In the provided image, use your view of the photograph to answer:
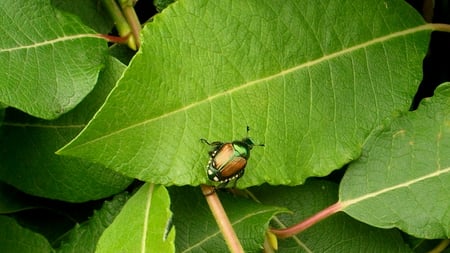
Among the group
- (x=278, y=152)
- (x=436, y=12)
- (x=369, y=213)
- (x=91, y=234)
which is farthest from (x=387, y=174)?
(x=91, y=234)

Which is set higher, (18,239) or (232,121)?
(232,121)

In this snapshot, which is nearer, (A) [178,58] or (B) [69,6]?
(A) [178,58]

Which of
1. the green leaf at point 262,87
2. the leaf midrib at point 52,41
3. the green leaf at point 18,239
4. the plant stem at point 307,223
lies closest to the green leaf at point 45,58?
the leaf midrib at point 52,41

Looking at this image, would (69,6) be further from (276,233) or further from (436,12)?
(436,12)

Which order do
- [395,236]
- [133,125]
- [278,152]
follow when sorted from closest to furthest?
[133,125] < [278,152] < [395,236]

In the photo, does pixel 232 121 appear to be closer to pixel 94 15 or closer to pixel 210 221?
pixel 210 221

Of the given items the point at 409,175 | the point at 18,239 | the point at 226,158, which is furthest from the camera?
the point at 18,239

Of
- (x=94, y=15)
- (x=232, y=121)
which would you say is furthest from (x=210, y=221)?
(x=94, y=15)

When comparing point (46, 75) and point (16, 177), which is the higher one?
point (46, 75)
